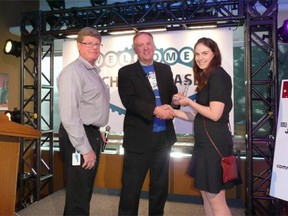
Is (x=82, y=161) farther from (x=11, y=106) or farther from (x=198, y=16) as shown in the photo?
(x=11, y=106)

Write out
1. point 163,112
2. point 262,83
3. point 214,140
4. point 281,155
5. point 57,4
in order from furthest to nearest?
point 57,4 → point 262,83 → point 281,155 → point 163,112 → point 214,140

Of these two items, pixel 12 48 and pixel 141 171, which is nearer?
pixel 141 171

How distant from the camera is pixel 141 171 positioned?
7.23 feet

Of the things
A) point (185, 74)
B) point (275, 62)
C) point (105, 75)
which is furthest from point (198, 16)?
point (105, 75)

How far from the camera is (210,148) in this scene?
176 cm

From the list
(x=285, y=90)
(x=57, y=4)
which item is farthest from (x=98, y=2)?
(x=285, y=90)

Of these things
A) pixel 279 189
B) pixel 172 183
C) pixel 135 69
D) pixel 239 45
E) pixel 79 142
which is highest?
pixel 239 45

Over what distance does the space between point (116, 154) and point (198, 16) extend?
7.35ft

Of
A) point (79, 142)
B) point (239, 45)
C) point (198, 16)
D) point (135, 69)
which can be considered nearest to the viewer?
point (79, 142)

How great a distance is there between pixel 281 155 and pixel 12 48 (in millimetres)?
3654

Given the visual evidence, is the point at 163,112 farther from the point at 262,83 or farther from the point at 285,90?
the point at 262,83

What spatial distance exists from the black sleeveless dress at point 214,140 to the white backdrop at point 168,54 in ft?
6.30

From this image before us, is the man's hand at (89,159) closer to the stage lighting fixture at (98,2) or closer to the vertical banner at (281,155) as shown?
the vertical banner at (281,155)

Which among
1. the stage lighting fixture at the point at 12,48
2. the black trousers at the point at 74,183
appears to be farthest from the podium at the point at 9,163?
the stage lighting fixture at the point at 12,48
